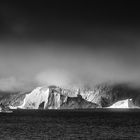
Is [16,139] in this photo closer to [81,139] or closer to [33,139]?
[33,139]

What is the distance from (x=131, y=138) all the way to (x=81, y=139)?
11309mm

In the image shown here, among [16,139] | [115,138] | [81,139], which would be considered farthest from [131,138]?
[16,139]

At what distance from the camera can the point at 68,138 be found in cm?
8319

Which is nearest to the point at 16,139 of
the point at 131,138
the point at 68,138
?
the point at 68,138

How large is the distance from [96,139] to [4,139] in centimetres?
2037

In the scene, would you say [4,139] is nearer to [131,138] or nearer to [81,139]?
[81,139]

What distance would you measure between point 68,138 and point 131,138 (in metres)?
14.2

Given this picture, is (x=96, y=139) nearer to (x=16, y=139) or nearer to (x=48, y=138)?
(x=48, y=138)

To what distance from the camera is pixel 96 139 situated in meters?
82.6

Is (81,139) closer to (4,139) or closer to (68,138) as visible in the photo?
(68,138)

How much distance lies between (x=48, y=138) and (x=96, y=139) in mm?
10790

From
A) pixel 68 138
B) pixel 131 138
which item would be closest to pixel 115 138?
pixel 131 138

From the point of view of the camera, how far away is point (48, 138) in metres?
82.6

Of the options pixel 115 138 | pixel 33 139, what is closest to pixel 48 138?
pixel 33 139
